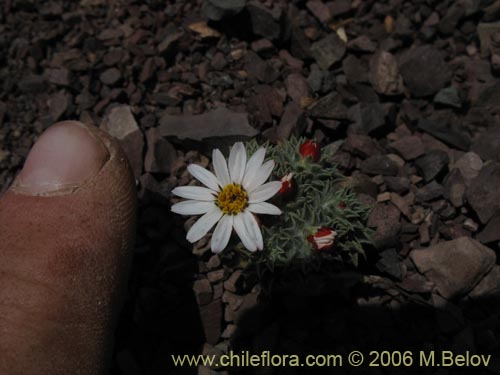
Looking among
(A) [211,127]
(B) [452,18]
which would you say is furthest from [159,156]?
(B) [452,18]

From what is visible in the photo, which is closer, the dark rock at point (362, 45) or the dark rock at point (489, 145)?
the dark rock at point (489, 145)

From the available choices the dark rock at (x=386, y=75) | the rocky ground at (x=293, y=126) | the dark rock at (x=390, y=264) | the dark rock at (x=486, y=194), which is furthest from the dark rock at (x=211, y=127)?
the dark rock at (x=486, y=194)

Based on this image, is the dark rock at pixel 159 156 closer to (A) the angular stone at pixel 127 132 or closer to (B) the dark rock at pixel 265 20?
(A) the angular stone at pixel 127 132

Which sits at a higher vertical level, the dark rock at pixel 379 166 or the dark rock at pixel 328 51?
the dark rock at pixel 328 51

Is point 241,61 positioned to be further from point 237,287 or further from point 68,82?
point 237,287

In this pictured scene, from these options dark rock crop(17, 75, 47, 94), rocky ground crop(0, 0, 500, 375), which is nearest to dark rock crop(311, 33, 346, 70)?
rocky ground crop(0, 0, 500, 375)

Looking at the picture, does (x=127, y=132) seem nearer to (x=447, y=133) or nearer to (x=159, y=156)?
(x=159, y=156)
